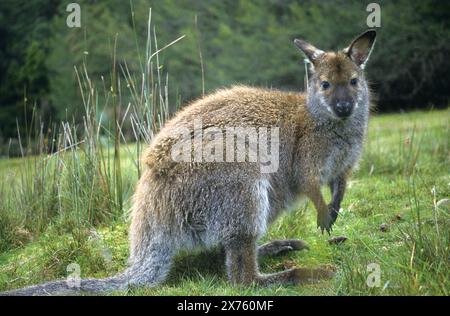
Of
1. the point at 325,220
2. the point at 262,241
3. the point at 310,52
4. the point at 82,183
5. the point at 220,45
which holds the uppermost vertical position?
the point at 220,45

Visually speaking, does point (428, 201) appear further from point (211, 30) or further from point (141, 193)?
point (211, 30)

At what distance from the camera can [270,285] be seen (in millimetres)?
5512

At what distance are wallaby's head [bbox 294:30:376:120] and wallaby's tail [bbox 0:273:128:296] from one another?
2448 millimetres

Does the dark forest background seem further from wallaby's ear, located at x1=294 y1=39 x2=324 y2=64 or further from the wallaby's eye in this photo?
the wallaby's eye

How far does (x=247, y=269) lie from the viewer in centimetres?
548

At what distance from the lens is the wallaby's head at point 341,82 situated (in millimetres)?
6191

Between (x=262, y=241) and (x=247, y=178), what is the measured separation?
1.49 m

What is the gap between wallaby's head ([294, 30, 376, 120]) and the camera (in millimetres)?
6191

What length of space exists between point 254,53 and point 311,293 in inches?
652

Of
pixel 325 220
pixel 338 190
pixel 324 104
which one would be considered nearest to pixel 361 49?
pixel 324 104

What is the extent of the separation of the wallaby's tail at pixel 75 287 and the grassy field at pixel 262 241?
0.19 metres

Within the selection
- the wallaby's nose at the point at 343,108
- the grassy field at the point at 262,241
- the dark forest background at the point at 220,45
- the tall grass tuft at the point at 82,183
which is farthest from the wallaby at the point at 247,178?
the dark forest background at the point at 220,45

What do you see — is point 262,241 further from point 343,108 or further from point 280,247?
point 343,108
